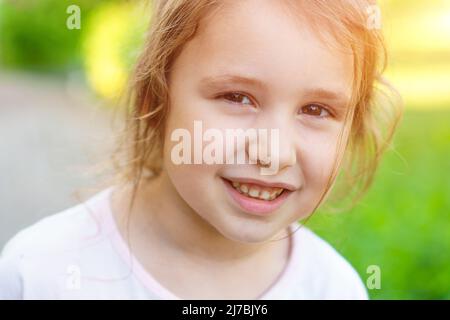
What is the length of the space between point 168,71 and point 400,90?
449cm

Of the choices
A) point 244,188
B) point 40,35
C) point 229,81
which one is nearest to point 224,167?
point 244,188

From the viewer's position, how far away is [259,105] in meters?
1.37

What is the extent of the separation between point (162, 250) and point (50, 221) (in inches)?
11.2

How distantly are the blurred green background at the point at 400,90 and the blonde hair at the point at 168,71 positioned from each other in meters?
0.19

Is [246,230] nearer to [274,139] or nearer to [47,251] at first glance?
[274,139]

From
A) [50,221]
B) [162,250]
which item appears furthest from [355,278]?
[50,221]

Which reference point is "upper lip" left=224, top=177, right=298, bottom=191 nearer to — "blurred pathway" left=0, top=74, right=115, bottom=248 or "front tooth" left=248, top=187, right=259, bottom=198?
"front tooth" left=248, top=187, right=259, bottom=198

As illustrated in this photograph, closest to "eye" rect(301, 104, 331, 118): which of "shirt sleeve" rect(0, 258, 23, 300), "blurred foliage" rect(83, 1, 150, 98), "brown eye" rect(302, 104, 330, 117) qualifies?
"brown eye" rect(302, 104, 330, 117)

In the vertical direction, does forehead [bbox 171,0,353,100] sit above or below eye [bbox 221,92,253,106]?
above

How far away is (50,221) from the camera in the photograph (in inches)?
64.9

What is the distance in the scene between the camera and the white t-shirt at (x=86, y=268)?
154cm

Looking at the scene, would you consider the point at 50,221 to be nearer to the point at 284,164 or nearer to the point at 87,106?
the point at 284,164

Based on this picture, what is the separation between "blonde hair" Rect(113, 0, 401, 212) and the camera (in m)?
1.41
